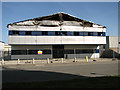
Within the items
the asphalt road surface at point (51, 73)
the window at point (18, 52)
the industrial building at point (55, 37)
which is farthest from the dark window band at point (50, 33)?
the asphalt road surface at point (51, 73)

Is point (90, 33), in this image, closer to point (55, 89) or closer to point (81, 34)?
point (81, 34)

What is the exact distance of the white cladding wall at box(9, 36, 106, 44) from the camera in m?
28.7

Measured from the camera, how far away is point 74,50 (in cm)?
2938

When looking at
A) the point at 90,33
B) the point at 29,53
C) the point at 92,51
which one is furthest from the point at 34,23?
the point at 92,51

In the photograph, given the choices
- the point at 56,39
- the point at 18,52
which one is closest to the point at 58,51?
the point at 56,39

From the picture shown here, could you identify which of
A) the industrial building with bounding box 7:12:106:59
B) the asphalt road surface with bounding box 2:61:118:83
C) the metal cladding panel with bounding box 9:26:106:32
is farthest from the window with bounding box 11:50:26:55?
the asphalt road surface with bounding box 2:61:118:83

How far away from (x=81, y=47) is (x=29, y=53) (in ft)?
39.9

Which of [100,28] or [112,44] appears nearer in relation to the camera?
[100,28]

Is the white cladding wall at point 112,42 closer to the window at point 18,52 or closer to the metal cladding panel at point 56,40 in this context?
the metal cladding panel at point 56,40

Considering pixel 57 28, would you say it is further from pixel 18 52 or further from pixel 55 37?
pixel 18 52

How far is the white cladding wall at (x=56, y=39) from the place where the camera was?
28734 mm

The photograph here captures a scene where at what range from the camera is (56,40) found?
1168 inches

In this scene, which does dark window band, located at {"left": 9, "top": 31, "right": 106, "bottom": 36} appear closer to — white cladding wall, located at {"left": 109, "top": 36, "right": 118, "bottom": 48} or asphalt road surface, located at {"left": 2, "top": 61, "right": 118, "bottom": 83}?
asphalt road surface, located at {"left": 2, "top": 61, "right": 118, "bottom": 83}

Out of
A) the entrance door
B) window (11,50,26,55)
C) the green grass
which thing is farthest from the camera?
the entrance door
